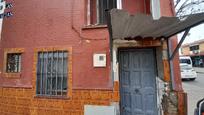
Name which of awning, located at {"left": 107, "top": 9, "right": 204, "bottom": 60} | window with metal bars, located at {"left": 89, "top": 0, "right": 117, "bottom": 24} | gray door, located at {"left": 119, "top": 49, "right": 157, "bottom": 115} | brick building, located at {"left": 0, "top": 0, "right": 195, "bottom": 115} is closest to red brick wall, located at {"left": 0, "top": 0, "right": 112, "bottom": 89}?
brick building, located at {"left": 0, "top": 0, "right": 195, "bottom": 115}

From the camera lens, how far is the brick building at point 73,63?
6035 mm

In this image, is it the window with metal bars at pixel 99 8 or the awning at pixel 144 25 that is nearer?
the awning at pixel 144 25

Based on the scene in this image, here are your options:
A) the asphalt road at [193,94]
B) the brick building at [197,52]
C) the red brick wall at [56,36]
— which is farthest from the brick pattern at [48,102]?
the brick building at [197,52]

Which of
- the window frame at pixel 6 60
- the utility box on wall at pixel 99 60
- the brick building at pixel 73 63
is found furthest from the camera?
the window frame at pixel 6 60

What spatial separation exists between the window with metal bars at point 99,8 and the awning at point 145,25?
1345mm

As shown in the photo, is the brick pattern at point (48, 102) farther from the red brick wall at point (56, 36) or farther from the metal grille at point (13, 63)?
the metal grille at point (13, 63)

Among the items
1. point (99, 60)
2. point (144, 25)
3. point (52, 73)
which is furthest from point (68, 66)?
point (144, 25)

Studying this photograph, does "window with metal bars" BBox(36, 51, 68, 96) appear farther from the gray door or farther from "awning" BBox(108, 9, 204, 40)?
"awning" BBox(108, 9, 204, 40)

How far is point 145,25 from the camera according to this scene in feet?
15.6

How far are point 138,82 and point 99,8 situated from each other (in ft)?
9.61

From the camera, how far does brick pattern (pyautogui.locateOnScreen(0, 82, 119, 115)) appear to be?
6048mm

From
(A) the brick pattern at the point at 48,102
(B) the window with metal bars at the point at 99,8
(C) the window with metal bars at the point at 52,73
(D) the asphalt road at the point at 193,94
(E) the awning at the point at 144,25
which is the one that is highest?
(B) the window with metal bars at the point at 99,8

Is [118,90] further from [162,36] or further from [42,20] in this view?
[42,20]

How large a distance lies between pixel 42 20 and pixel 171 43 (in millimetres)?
4462
